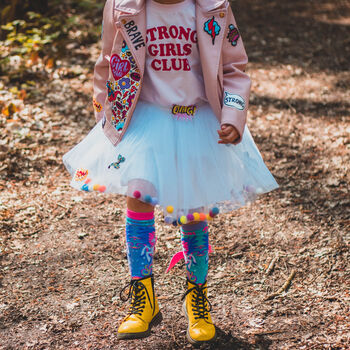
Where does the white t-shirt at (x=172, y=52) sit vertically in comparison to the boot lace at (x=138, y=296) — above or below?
above

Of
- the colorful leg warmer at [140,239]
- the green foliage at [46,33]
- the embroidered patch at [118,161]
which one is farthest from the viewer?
the green foliage at [46,33]

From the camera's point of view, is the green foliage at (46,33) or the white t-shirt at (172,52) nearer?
the white t-shirt at (172,52)

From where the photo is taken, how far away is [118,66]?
89.1 inches

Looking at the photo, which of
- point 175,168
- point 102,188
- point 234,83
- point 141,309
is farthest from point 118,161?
point 141,309

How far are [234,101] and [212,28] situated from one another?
0.33 m

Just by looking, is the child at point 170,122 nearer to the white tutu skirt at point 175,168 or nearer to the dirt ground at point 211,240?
the white tutu skirt at point 175,168

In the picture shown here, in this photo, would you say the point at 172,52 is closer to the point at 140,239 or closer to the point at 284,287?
the point at 140,239

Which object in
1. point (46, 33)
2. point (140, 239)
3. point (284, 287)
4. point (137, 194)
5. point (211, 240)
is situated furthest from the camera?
point (46, 33)

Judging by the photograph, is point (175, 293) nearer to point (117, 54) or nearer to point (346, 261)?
point (346, 261)

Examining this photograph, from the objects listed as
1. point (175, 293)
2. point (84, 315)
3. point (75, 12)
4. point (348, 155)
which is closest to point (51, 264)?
point (84, 315)

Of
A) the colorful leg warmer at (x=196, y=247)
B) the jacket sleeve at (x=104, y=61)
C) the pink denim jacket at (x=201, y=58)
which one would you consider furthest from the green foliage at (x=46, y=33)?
the colorful leg warmer at (x=196, y=247)

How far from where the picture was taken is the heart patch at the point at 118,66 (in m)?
2.24

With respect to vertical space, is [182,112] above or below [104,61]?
below

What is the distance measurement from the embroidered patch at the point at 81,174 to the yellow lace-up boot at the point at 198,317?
74cm
